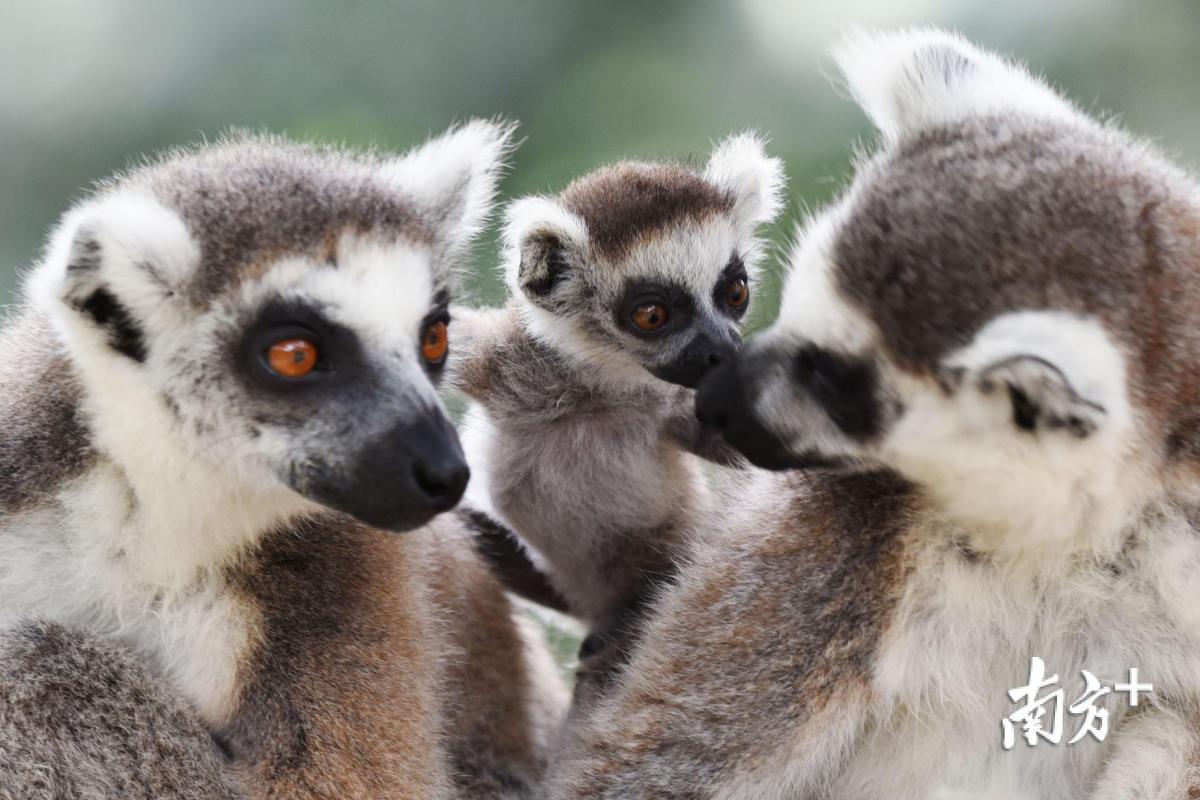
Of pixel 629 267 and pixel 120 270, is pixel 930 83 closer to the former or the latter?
pixel 629 267

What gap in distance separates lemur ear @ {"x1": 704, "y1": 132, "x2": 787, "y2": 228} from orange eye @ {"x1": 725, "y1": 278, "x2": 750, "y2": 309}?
7.6 inches

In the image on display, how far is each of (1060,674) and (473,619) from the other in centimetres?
136

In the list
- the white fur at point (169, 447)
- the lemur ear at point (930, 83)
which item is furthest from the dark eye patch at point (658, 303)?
the white fur at point (169, 447)

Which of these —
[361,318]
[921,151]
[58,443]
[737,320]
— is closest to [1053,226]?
[921,151]

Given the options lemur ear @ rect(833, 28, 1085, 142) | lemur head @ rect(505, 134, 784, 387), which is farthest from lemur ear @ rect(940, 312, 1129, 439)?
lemur head @ rect(505, 134, 784, 387)

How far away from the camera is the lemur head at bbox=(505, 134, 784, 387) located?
10.1 feet

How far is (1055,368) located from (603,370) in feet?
5.01

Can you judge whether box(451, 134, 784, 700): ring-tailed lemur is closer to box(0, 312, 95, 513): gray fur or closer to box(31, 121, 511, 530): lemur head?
box(31, 121, 511, 530): lemur head

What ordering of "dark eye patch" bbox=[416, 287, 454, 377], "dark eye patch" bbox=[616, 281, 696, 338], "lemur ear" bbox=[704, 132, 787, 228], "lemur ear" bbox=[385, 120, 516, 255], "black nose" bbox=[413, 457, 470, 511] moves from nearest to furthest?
"black nose" bbox=[413, 457, 470, 511], "dark eye patch" bbox=[416, 287, 454, 377], "lemur ear" bbox=[385, 120, 516, 255], "dark eye patch" bbox=[616, 281, 696, 338], "lemur ear" bbox=[704, 132, 787, 228]

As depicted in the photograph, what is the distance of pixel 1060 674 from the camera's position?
213 cm

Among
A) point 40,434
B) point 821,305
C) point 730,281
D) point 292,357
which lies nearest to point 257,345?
point 292,357

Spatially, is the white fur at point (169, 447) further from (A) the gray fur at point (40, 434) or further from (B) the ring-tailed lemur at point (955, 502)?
(B) the ring-tailed lemur at point (955, 502)

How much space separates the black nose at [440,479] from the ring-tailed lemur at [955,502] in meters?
0.53

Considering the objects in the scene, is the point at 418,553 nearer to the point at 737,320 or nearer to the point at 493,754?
the point at 493,754
